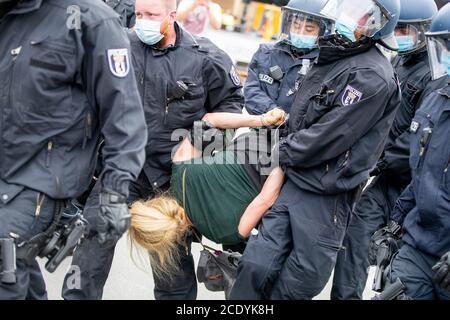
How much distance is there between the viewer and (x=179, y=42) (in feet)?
16.1

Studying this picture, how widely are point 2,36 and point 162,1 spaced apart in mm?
1286

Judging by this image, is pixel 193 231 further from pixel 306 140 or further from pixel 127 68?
pixel 127 68

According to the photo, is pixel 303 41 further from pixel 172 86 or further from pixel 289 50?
pixel 172 86

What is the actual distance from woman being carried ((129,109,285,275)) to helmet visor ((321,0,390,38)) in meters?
0.66

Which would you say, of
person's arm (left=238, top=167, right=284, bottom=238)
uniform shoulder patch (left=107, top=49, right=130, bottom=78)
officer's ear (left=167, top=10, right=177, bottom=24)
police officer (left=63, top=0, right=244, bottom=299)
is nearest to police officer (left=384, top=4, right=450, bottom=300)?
person's arm (left=238, top=167, right=284, bottom=238)

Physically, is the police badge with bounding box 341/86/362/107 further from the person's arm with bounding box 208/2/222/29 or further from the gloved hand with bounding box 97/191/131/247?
the person's arm with bounding box 208/2/222/29

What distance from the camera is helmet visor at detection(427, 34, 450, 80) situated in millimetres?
4305

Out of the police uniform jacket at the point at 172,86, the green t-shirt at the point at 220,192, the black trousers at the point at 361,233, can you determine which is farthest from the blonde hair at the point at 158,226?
the black trousers at the point at 361,233

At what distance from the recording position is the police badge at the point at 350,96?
4.19 m

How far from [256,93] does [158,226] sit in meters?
1.56

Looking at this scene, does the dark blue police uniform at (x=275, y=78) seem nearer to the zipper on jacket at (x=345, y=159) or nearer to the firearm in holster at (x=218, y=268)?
the firearm in holster at (x=218, y=268)

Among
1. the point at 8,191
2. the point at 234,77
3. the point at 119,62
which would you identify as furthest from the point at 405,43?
the point at 8,191
